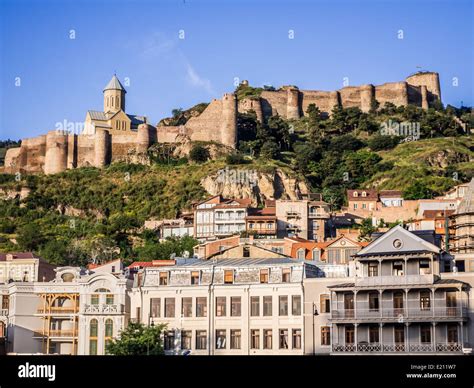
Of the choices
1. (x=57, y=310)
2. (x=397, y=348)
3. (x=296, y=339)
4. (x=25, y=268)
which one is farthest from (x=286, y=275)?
(x=25, y=268)

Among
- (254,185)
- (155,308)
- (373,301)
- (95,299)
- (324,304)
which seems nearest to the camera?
(373,301)

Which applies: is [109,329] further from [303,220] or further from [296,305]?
[303,220]

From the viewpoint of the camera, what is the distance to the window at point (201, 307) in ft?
116

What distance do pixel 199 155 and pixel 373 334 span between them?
60902 millimetres

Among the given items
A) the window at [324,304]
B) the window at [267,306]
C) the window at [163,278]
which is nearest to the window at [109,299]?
the window at [163,278]

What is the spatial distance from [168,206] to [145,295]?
46.4m

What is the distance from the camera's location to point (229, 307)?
115 ft

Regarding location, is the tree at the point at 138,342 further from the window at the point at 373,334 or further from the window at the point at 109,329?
the window at the point at 373,334

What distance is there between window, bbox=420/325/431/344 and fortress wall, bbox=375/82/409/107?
8008cm

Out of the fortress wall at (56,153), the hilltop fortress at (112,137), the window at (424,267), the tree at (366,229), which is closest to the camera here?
the window at (424,267)

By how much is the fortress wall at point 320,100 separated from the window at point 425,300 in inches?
3136

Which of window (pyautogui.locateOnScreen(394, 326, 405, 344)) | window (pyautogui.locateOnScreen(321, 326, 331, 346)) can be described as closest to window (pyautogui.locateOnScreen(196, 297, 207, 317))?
window (pyautogui.locateOnScreen(321, 326, 331, 346))
